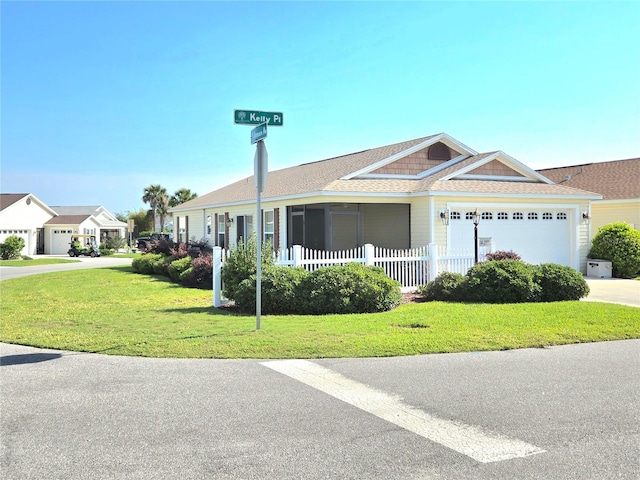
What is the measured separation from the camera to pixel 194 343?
8617mm

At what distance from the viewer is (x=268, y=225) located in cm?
2308

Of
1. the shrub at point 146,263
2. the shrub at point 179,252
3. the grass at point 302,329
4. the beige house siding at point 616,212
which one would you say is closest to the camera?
the grass at point 302,329

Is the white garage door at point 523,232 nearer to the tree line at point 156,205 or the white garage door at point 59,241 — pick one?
the white garage door at point 59,241

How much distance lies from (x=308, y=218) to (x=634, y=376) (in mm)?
14371

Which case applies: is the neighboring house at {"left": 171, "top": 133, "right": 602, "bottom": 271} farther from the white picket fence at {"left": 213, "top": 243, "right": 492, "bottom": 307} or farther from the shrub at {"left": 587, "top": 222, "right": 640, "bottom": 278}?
the white picket fence at {"left": 213, "top": 243, "right": 492, "bottom": 307}

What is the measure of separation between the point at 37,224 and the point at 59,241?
229 cm

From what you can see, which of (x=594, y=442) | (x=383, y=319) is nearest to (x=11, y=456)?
(x=594, y=442)

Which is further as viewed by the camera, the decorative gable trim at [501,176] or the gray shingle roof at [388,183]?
the decorative gable trim at [501,176]

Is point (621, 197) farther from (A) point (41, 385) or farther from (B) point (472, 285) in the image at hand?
(A) point (41, 385)

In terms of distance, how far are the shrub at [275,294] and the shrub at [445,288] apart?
3539mm

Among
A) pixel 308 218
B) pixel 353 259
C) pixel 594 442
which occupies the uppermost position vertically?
pixel 308 218

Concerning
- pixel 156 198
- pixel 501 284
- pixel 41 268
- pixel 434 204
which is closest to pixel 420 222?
pixel 434 204

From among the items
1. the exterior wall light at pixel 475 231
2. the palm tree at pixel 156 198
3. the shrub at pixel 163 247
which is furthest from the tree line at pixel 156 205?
the exterior wall light at pixel 475 231

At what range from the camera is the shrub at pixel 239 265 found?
13.0 m
